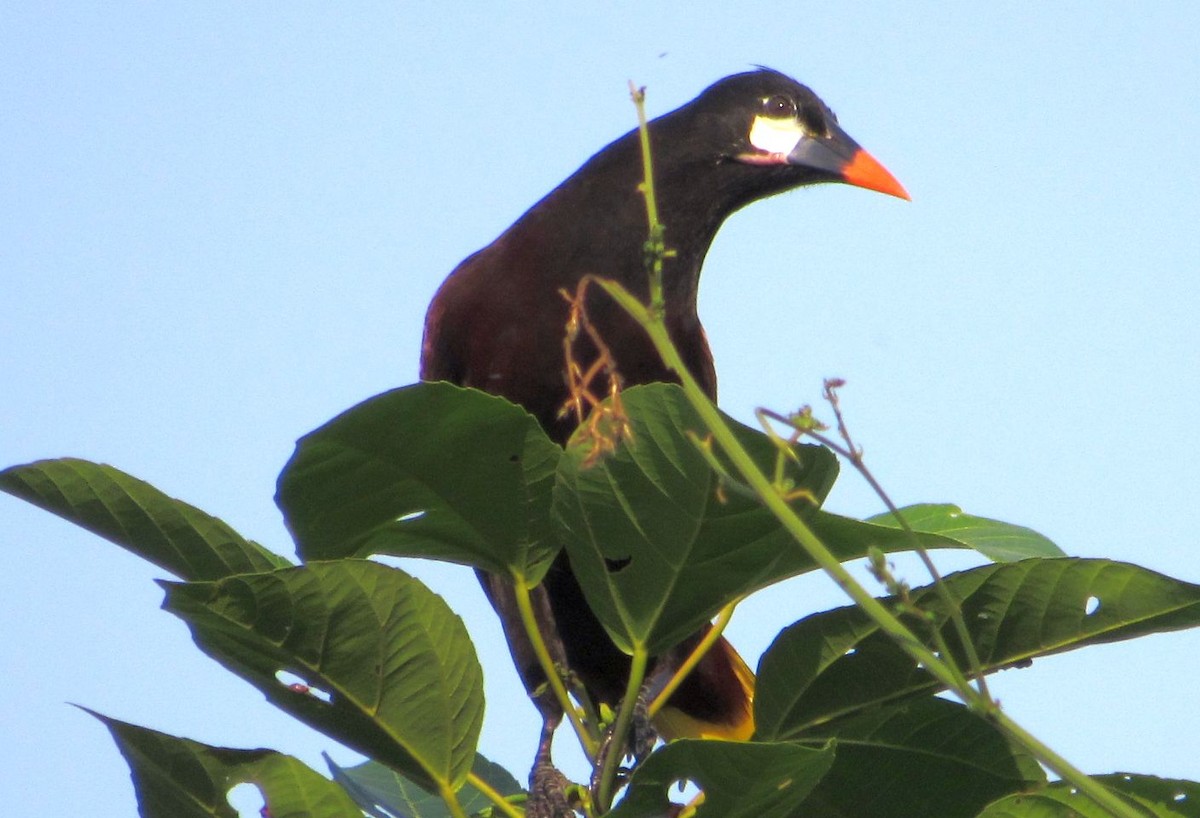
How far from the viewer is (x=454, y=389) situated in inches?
42.2

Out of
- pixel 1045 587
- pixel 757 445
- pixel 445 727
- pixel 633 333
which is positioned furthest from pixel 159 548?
pixel 633 333

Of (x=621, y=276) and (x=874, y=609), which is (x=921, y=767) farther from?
(x=621, y=276)

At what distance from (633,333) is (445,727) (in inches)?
38.3

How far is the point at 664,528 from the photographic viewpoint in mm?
1161

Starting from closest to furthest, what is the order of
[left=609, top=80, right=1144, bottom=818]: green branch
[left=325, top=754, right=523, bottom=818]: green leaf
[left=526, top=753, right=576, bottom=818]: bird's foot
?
[left=609, top=80, right=1144, bottom=818]: green branch, [left=526, top=753, right=576, bottom=818]: bird's foot, [left=325, top=754, right=523, bottom=818]: green leaf

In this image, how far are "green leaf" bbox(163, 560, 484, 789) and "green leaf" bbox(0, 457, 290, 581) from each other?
0.10 m

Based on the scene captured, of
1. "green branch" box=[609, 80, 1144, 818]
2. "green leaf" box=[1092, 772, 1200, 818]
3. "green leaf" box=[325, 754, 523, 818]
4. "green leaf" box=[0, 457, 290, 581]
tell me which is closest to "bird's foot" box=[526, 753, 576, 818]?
"green leaf" box=[325, 754, 523, 818]

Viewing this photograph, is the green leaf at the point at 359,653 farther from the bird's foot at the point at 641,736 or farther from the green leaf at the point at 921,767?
the bird's foot at the point at 641,736

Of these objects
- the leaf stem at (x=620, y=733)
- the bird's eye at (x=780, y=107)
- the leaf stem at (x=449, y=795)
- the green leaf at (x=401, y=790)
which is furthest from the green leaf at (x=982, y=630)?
the bird's eye at (x=780, y=107)

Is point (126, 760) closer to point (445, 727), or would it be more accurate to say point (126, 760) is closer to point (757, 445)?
point (445, 727)

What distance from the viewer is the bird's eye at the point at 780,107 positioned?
2.50 meters

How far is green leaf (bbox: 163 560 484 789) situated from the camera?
1.11 m

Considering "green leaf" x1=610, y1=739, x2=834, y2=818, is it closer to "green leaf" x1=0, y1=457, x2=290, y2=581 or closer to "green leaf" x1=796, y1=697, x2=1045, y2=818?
"green leaf" x1=796, y1=697, x2=1045, y2=818

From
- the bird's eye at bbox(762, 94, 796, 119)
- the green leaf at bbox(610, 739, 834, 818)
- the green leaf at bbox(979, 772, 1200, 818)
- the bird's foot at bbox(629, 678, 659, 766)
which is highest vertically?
the bird's eye at bbox(762, 94, 796, 119)
